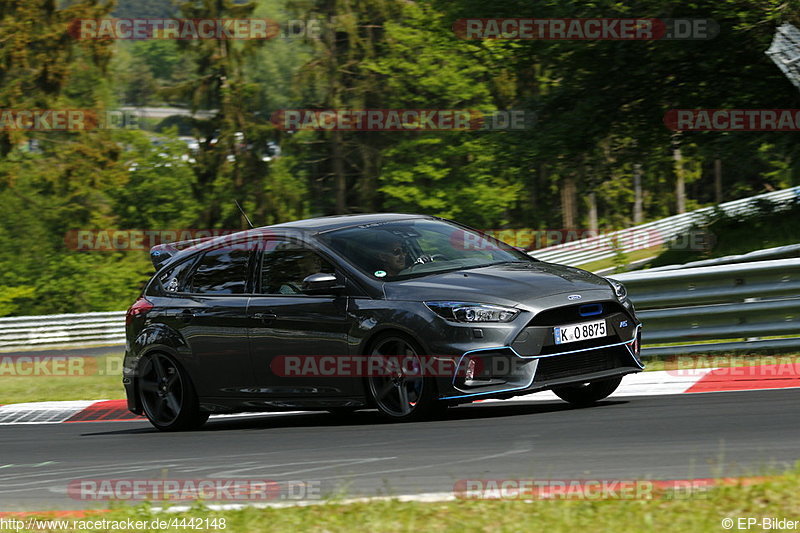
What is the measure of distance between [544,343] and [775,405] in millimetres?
1648

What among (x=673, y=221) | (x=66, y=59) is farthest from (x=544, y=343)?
(x=66, y=59)

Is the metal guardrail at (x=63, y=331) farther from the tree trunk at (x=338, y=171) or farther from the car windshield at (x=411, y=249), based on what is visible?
the car windshield at (x=411, y=249)

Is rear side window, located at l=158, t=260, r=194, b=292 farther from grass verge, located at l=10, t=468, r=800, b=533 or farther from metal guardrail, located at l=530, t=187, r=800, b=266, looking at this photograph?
metal guardrail, located at l=530, t=187, r=800, b=266

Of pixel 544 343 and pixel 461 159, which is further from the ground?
pixel 461 159

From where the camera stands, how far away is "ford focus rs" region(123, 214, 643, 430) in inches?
320

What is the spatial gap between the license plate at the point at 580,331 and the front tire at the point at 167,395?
342 cm

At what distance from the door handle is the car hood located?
111 centimetres

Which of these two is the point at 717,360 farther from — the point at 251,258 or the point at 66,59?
the point at 66,59

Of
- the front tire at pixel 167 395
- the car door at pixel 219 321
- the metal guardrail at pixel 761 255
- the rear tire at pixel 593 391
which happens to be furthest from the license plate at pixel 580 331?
the metal guardrail at pixel 761 255

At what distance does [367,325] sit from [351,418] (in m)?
1.34

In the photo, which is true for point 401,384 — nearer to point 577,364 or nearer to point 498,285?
point 498,285

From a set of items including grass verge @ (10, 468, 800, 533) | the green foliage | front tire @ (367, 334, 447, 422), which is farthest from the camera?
the green foliage

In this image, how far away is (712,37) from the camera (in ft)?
61.2

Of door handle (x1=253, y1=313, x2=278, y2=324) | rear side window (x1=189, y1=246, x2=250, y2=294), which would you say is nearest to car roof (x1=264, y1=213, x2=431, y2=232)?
rear side window (x1=189, y1=246, x2=250, y2=294)
